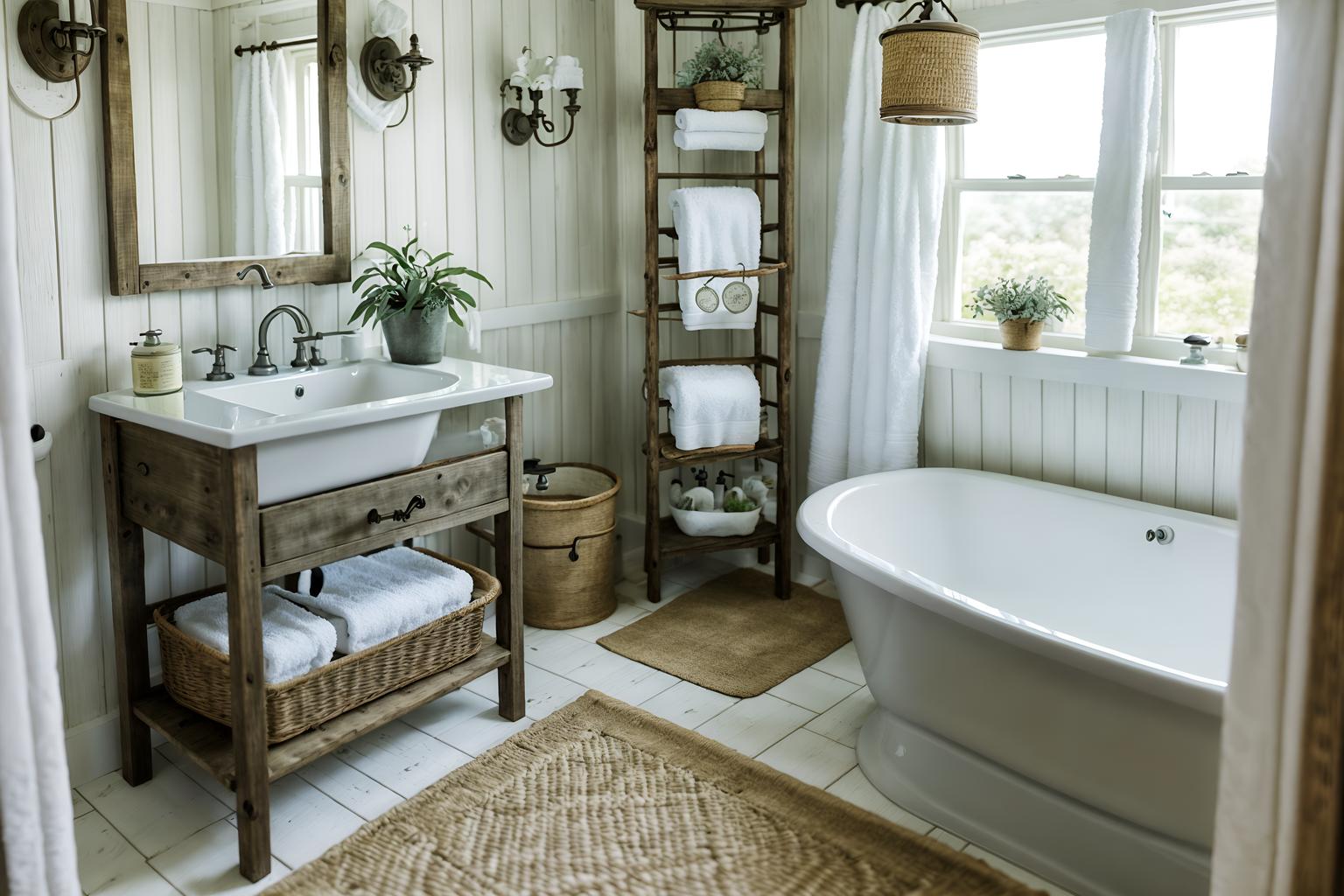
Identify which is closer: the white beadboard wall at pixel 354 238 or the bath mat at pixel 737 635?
the white beadboard wall at pixel 354 238

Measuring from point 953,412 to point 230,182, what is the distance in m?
2.16

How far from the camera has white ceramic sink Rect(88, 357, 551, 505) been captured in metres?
2.20

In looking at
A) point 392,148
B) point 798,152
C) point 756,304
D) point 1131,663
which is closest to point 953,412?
point 756,304

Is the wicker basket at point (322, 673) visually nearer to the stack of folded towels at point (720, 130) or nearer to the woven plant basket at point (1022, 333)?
the stack of folded towels at point (720, 130)

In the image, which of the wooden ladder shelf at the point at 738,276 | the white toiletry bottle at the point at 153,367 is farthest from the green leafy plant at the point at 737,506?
the white toiletry bottle at the point at 153,367

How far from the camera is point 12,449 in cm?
128

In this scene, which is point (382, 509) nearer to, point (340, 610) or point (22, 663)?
point (340, 610)

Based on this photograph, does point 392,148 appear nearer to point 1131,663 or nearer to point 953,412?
point 953,412

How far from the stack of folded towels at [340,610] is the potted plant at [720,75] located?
1621 mm

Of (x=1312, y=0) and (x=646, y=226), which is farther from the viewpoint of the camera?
(x=646, y=226)

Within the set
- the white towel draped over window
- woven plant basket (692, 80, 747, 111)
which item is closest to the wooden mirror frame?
woven plant basket (692, 80, 747, 111)

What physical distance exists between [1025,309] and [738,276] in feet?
2.87

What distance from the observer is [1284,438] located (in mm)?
1378

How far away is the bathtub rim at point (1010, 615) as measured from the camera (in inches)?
76.6
